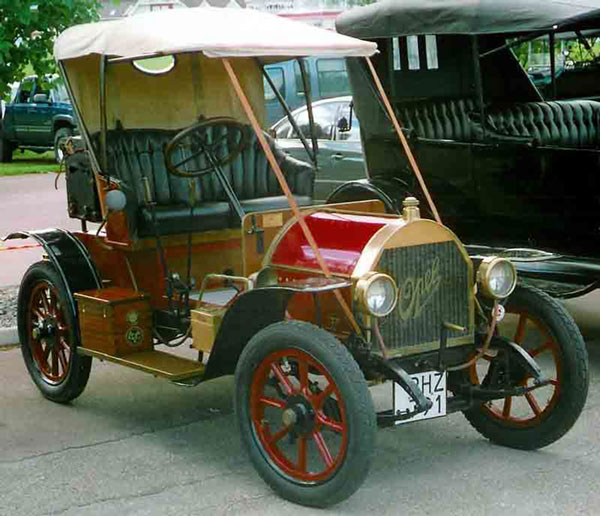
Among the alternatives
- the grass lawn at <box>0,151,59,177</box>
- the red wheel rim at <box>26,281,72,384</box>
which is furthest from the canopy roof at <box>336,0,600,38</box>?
the grass lawn at <box>0,151,59,177</box>

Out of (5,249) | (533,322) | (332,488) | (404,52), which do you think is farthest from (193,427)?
(5,249)

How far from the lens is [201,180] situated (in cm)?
642

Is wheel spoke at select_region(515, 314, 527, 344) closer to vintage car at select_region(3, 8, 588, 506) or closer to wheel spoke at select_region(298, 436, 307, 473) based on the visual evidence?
vintage car at select_region(3, 8, 588, 506)

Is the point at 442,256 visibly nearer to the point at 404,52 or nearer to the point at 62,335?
the point at 62,335

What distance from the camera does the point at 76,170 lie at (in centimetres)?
623

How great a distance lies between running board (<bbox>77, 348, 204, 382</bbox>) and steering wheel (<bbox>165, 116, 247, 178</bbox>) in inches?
38.3

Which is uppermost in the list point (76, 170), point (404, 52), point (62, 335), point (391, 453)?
point (404, 52)

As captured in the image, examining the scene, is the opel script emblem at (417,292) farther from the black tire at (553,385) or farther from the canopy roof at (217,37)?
the canopy roof at (217,37)

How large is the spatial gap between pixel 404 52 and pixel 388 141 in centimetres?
71

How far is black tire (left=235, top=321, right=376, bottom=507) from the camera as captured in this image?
13.9ft

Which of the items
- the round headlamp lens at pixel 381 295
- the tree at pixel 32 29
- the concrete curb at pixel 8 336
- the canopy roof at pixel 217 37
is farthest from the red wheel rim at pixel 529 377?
the tree at pixel 32 29

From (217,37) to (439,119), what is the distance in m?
3.29

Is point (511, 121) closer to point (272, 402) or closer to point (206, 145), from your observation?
point (206, 145)

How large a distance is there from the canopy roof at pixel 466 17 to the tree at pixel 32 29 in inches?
83.4
